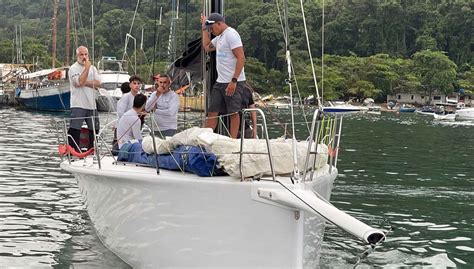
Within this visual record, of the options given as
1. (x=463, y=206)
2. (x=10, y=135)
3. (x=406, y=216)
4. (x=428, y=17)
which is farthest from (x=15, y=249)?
(x=428, y=17)

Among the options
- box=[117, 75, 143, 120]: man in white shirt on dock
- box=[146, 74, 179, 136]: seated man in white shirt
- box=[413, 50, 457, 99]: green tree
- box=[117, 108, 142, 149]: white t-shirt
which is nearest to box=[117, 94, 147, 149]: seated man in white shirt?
box=[117, 108, 142, 149]: white t-shirt

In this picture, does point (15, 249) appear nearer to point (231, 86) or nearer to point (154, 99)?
point (154, 99)

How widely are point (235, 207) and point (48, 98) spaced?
1877 inches

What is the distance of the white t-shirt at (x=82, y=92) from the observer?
10609 millimetres

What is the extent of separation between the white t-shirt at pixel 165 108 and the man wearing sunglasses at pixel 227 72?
1.26 metres

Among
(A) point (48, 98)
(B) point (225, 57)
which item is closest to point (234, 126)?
(B) point (225, 57)

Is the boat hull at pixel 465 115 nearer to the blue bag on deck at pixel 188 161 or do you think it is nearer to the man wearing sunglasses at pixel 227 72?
the man wearing sunglasses at pixel 227 72

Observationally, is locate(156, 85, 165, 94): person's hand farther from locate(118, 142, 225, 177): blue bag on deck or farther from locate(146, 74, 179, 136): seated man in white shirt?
locate(118, 142, 225, 177): blue bag on deck

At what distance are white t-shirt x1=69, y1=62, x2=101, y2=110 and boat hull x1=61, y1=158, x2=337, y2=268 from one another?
126 inches

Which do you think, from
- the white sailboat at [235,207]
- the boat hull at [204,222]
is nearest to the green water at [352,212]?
the boat hull at [204,222]

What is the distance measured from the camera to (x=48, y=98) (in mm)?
51719

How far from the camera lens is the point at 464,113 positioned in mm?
68375

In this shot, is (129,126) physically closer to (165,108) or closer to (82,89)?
(165,108)

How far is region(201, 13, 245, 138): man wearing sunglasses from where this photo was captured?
27.0 ft
